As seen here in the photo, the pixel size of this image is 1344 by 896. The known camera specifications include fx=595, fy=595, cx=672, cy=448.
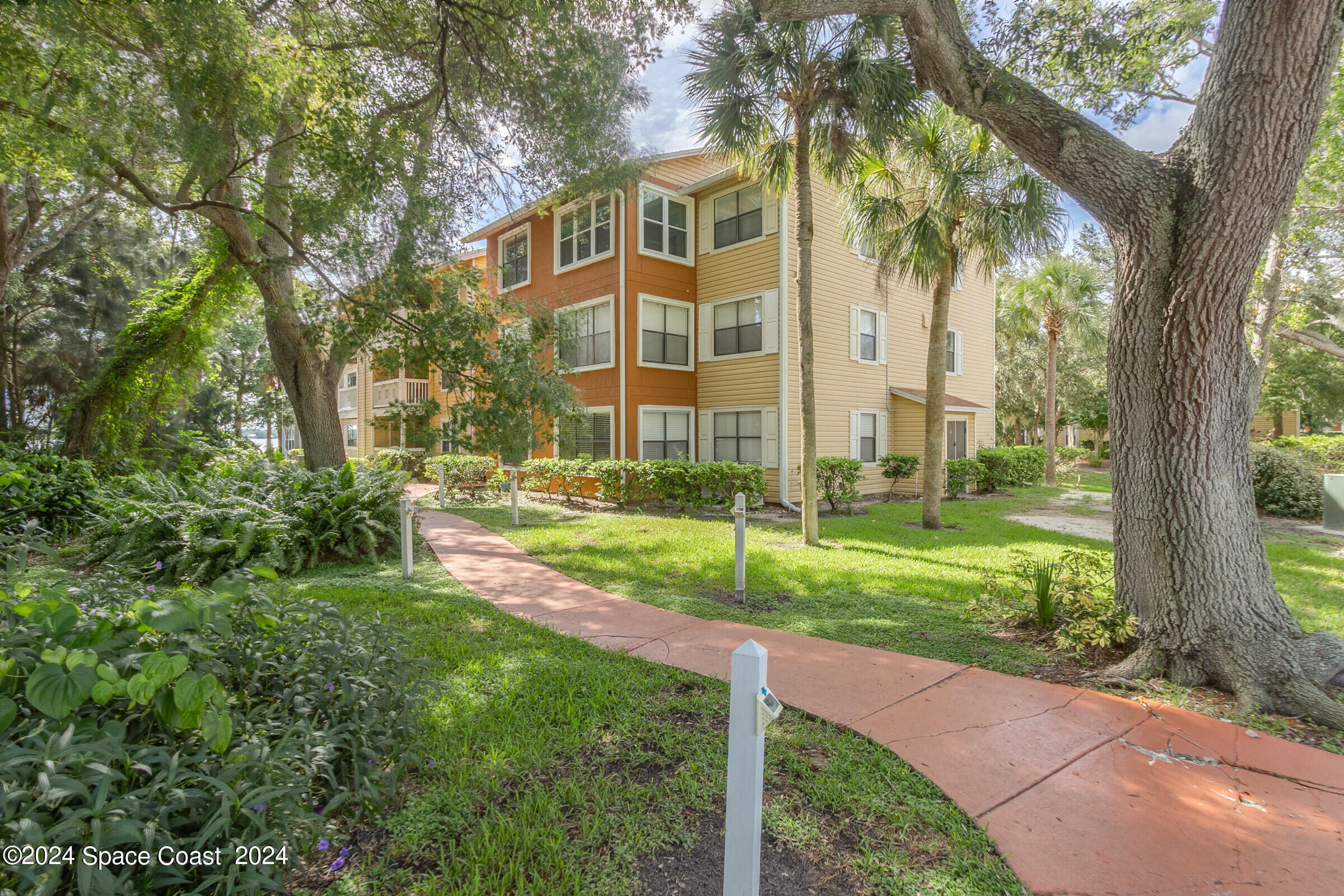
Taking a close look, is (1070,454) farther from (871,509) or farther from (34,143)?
(34,143)

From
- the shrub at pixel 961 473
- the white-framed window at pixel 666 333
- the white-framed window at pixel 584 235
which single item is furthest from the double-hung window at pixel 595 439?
the shrub at pixel 961 473

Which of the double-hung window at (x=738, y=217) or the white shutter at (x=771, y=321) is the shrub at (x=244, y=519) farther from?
the double-hung window at (x=738, y=217)

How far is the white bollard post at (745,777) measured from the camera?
1.89 metres

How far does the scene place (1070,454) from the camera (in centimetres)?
2933

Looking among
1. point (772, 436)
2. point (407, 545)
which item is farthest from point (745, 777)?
point (772, 436)

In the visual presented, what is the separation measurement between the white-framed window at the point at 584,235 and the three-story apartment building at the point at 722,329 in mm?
51

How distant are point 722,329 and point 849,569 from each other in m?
9.78

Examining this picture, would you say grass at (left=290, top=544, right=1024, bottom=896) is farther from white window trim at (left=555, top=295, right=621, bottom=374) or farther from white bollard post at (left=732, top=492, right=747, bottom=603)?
white window trim at (left=555, top=295, right=621, bottom=374)

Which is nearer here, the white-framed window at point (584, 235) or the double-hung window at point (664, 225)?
the double-hung window at point (664, 225)

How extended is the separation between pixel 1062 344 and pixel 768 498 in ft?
82.5

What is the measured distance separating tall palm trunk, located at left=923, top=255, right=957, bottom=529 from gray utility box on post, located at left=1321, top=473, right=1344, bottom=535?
7.10 meters

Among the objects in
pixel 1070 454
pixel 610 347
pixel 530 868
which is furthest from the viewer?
pixel 1070 454

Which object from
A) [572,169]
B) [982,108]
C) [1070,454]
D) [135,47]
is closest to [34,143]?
[135,47]

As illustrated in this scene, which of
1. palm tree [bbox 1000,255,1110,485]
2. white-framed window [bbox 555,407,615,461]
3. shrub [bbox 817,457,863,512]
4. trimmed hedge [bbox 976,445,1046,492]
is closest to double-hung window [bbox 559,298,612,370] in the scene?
white-framed window [bbox 555,407,615,461]
